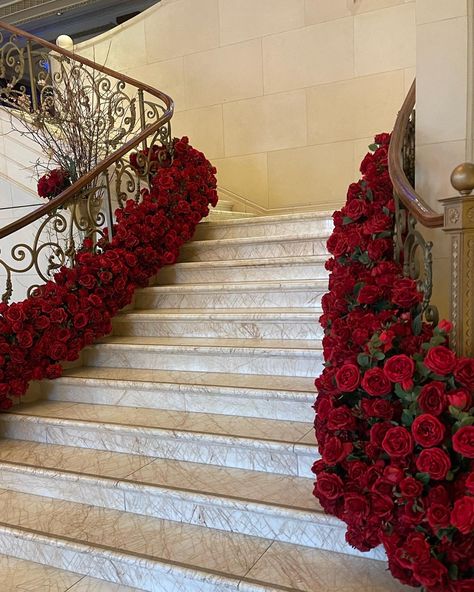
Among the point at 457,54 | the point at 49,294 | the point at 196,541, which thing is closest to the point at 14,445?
the point at 49,294

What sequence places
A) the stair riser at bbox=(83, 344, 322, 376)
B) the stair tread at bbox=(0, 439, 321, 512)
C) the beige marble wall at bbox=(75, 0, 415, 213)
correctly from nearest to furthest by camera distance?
1. the stair tread at bbox=(0, 439, 321, 512)
2. the stair riser at bbox=(83, 344, 322, 376)
3. the beige marble wall at bbox=(75, 0, 415, 213)

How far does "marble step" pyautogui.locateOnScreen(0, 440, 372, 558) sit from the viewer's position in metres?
1.90

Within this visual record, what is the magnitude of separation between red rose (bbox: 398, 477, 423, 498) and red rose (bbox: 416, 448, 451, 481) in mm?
39

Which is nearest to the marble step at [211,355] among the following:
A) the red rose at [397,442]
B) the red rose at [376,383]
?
the red rose at [376,383]

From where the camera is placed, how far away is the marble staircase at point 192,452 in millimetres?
1867

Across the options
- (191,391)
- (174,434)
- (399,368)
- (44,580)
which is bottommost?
(44,580)

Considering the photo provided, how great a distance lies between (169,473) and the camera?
91.2 inches

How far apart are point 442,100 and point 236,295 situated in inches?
67.4

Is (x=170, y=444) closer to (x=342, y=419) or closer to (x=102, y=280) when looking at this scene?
(x=342, y=419)

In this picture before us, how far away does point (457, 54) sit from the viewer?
7.58ft

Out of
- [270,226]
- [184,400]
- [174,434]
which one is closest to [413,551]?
[174,434]

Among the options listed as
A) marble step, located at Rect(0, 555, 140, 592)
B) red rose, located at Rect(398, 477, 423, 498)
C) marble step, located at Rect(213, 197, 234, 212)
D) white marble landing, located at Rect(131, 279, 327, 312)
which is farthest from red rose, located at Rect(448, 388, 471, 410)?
marble step, located at Rect(213, 197, 234, 212)

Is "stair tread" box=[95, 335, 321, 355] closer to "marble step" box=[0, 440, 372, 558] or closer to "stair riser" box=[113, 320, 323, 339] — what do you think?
"stair riser" box=[113, 320, 323, 339]

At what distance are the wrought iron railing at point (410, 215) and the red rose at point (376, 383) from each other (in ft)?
→ 0.84
